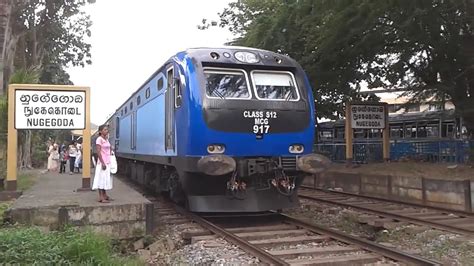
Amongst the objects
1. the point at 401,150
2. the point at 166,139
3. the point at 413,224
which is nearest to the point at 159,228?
the point at 166,139

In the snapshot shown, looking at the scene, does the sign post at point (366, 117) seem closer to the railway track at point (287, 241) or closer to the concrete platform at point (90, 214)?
the railway track at point (287, 241)

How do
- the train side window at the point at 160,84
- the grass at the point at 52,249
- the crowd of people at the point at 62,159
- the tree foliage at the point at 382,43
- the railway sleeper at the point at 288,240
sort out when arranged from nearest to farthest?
1. the grass at the point at 52,249
2. the railway sleeper at the point at 288,240
3. the train side window at the point at 160,84
4. the tree foliage at the point at 382,43
5. the crowd of people at the point at 62,159

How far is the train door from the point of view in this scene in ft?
33.3

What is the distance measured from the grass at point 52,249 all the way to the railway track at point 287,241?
5.89 ft

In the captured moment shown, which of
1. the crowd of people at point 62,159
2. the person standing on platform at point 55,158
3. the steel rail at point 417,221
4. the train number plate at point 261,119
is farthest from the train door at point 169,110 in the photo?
the person standing on platform at point 55,158

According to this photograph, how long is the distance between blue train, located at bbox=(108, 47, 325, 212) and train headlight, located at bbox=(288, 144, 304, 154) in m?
0.02

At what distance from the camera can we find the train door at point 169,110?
10141 mm

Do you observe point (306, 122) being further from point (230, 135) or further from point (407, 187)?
point (407, 187)

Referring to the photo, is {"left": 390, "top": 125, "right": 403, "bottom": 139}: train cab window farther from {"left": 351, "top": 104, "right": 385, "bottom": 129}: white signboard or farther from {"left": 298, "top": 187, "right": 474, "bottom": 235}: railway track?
{"left": 298, "top": 187, "right": 474, "bottom": 235}: railway track

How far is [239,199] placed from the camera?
9.47 m

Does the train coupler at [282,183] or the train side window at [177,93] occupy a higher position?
the train side window at [177,93]

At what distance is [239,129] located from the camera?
364 inches

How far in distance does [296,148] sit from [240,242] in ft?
8.15

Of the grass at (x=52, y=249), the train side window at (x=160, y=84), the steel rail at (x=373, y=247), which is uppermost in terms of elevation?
the train side window at (x=160, y=84)
